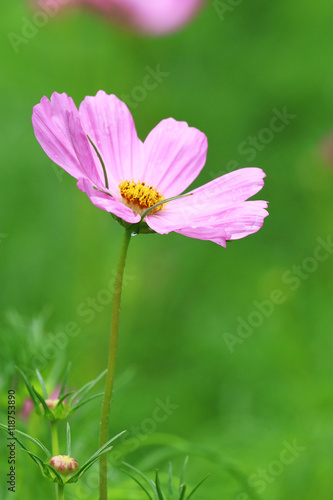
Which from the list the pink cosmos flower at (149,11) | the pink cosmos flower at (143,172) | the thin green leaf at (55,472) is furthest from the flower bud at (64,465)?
the pink cosmos flower at (149,11)

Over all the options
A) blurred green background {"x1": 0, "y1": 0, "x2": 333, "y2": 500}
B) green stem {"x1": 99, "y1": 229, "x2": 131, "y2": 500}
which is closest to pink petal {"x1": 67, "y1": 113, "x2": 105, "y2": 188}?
green stem {"x1": 99, "y1": 229, "x2": 131, "y2": 500}

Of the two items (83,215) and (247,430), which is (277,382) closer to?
(247,430)

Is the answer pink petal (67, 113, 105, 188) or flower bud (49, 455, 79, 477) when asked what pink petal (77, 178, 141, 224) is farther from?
flower bud (49, 455, 79, 477)

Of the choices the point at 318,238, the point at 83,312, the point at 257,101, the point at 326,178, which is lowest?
the point at 83,312

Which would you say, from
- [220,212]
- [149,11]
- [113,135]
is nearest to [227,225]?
[220,212]

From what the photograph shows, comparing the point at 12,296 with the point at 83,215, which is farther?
the point at 12,296

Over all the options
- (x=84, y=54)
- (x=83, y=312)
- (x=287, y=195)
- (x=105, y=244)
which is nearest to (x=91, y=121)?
(x=83, y=312)
